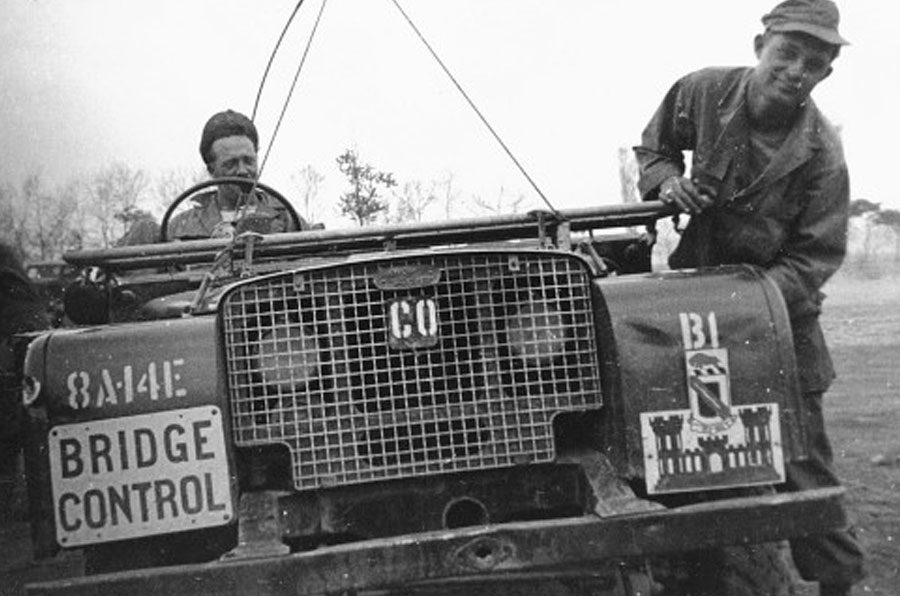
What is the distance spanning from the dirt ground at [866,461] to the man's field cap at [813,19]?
212cm

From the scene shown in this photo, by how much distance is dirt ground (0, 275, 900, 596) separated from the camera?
4.20 meters

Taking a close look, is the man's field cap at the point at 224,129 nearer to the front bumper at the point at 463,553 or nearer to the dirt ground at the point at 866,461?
the dirt ground at the point at 866,461

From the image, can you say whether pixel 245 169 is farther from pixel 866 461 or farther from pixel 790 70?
pixel 866 461

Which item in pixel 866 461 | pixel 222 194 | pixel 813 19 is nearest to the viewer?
pixel 813 19

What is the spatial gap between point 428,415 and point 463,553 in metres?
0.44

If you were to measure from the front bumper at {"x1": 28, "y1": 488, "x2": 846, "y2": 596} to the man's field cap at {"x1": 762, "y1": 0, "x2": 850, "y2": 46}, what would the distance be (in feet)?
6.05

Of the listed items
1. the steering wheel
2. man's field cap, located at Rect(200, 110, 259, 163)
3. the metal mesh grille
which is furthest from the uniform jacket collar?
man's field cap, located at Rect(200, 110, 259, 163)

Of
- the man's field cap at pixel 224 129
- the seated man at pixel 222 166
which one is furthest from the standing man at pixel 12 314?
the man's field cap at pixel 224 129

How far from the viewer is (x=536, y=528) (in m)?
2.33

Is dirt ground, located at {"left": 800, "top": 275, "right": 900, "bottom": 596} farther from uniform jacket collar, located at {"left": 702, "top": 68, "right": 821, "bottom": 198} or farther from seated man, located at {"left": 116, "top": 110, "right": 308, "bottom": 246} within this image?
seated man, located at {"left": 116, "top": 110, "right": 308, "bottom": 246}

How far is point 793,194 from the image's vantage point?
11.6 feet

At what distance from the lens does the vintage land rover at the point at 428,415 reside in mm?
2504

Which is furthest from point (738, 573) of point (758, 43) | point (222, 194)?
point (222, 194)

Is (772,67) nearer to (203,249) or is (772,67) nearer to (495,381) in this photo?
(495,381)
